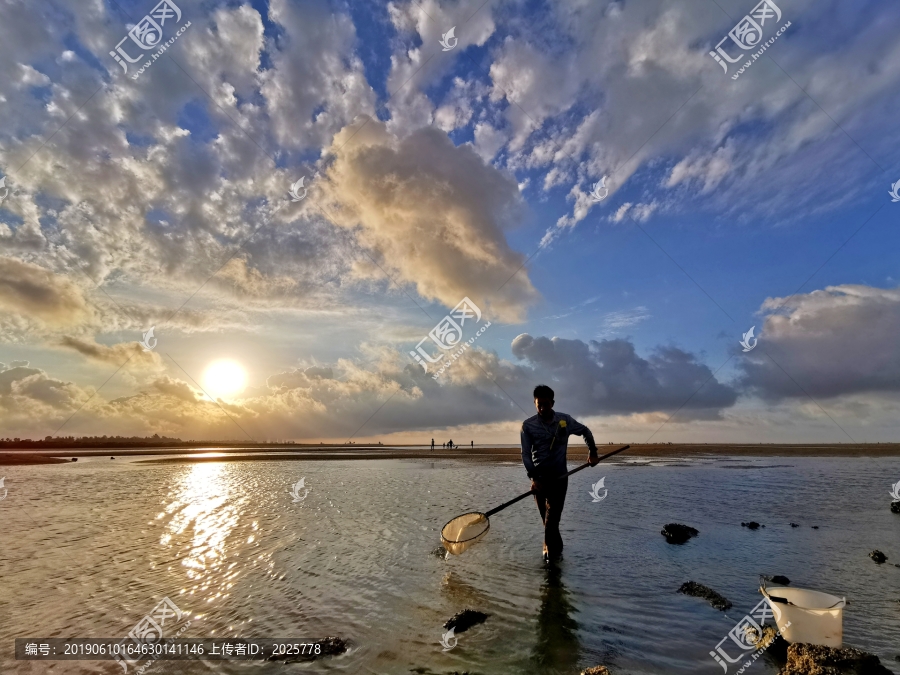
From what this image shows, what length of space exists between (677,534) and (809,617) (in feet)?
20.7

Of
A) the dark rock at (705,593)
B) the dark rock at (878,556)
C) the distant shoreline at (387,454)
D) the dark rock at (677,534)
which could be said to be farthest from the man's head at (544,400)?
the distant shoreline at (387,454)

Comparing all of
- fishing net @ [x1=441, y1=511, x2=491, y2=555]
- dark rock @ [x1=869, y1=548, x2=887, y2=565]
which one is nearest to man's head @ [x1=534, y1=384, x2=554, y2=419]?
fishing net @ [x1=441, y1=511, x2=491, y2=555]

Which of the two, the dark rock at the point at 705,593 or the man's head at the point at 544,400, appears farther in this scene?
the man's head at the point at 544,400

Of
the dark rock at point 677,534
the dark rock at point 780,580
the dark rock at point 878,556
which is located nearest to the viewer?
the dark rock at point 780,580

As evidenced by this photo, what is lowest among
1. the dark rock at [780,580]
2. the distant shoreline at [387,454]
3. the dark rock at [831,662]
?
the distant shoreline at [387,454]

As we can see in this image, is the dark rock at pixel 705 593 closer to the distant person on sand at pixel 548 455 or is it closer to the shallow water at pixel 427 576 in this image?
the shallow water at pixel 427 576

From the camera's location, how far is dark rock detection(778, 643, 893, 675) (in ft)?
14.4

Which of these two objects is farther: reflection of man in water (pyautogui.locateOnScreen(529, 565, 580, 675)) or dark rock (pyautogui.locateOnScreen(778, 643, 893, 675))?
reflection of man in water (pyautogui.locateOnScreen(529, 565, 580, 675))

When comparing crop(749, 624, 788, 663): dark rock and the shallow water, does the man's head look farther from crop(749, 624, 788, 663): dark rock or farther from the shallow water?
crop(749, 624, 788, 663): dark rock

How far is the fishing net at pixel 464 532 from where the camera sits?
895 cm

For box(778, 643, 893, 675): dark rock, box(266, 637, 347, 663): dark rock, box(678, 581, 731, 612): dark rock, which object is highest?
box(778, 643, 893, 675): dark rock

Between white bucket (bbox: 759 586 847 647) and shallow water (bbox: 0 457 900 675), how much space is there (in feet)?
2.13

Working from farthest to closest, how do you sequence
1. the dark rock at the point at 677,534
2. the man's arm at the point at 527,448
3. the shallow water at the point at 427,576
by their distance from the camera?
the dark rock at the point at 677,534 → the man's arm at the point at 527,448 → the shallow water at the point at 427,576

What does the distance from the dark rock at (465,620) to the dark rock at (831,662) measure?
3542mm
